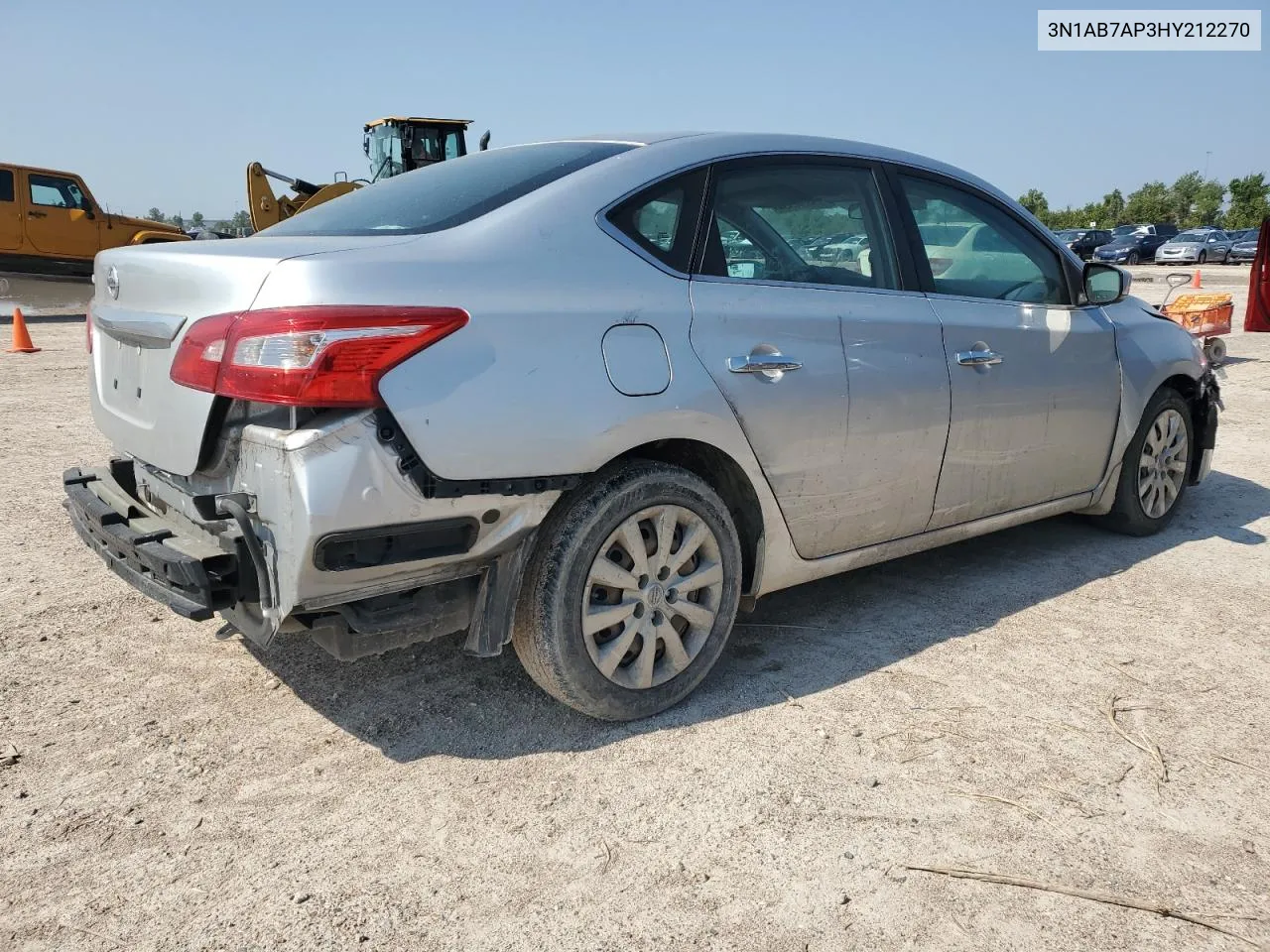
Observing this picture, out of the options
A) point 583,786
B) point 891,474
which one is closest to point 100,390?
point 583,786

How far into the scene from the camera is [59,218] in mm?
16266

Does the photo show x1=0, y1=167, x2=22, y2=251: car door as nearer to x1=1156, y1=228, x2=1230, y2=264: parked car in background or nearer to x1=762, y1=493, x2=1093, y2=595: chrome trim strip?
x1=762, y1=493, x2=1093, y2=595: chrome trim strip

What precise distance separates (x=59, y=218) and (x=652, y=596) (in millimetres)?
16897

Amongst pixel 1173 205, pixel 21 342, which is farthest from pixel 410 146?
pixel 1173 205

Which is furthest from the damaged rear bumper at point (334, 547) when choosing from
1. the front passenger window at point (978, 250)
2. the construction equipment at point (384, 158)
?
the construction equipment at point (384, 158)

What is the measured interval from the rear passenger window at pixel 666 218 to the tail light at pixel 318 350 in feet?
2.41

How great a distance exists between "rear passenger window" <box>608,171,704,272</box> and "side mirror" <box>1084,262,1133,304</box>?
2.18 m

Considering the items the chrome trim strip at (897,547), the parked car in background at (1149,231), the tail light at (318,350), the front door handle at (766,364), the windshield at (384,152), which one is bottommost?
the chrome trim strip at (897,547)

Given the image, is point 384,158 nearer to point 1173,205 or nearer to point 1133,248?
point 1133,248

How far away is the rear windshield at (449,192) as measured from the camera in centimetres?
283

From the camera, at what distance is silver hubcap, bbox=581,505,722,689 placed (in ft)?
9.27

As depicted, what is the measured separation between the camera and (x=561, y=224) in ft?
9.02

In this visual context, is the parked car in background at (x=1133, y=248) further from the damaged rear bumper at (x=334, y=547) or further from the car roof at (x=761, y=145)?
the damaged rear bumper at (x=334, y=547)

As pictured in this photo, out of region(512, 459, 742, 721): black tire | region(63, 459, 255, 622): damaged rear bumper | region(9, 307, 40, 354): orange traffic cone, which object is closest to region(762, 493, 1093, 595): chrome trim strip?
region(512, 459, 742, 721): black tire
